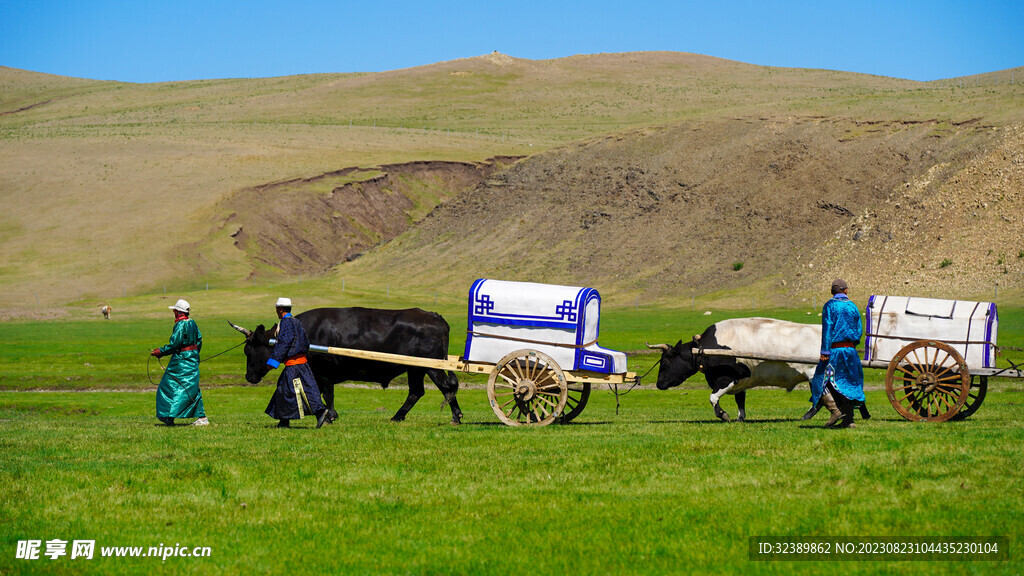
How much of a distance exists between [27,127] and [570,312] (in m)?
142

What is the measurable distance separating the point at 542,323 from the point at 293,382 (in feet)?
14.0

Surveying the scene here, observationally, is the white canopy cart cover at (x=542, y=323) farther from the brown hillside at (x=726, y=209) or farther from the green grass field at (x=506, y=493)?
the brown hillside at (x=726, y=209)

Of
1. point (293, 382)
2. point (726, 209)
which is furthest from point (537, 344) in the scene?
point (726, 209)

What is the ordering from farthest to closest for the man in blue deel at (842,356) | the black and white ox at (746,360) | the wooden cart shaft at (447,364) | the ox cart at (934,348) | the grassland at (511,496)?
the black and white ox at (746,360)
the wooden cart shaft at (447,364)
the ox cart at (934,348)
the man in blue deel at (842,356)
the grassland at (511,496)

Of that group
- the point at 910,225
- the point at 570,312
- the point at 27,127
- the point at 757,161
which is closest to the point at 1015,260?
the point at 910,225

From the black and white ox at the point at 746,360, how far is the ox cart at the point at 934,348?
1.38m

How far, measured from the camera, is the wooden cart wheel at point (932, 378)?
16.1 meters

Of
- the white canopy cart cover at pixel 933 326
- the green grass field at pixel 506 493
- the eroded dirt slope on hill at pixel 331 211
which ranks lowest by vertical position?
the green grass field at pixel 506 493

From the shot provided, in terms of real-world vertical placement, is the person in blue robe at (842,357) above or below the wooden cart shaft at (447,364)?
above

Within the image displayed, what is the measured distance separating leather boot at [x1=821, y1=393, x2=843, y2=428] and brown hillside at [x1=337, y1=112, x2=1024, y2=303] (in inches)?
1879

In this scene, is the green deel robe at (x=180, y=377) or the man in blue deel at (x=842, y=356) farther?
the green deel robe at (x=180, y=377)

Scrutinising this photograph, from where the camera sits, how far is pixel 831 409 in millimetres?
15906

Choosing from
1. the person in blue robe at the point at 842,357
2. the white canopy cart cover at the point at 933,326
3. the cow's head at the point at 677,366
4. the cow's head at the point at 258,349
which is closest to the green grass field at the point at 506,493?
the person in blue robe at the point at 842,357

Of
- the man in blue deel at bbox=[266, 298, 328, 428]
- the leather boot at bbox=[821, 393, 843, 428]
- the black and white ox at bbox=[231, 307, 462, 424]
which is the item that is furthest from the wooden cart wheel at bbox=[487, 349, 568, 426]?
the leather boot at bbox=[821, 393, 843, 428]
